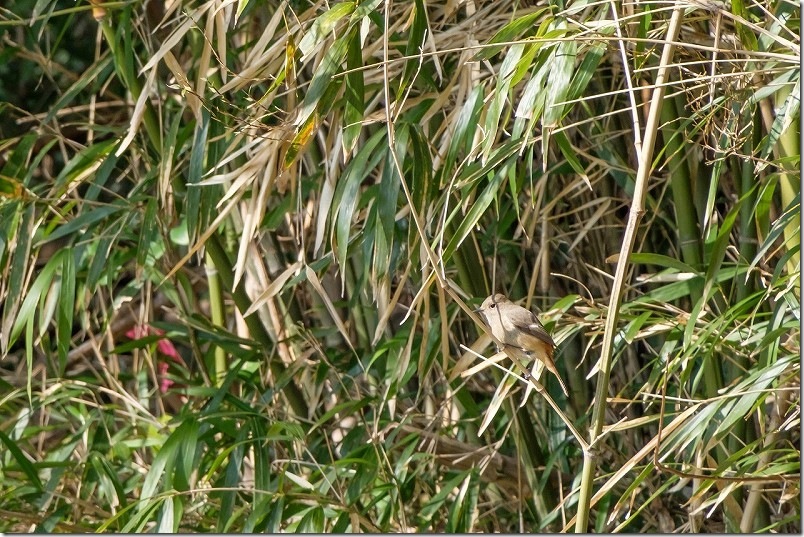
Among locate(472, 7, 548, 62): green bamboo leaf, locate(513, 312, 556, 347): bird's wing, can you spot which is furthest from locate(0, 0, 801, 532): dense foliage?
locate(513, 312, 556, 347): bird's wing

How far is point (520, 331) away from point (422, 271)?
209mm

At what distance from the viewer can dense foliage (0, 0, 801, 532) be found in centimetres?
175

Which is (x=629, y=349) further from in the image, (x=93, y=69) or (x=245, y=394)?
(x=93, y=69)

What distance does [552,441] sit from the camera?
7.75ft

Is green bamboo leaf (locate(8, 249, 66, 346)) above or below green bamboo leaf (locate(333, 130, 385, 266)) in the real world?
below

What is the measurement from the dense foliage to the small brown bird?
6 cm

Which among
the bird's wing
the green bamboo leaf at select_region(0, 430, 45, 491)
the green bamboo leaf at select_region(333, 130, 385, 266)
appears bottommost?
the green bamboo leaf at select_region(0, 430, 45, 491)

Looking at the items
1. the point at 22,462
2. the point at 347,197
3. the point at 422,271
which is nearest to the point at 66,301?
the point at 22,462

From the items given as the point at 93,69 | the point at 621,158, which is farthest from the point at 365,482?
the point at 93,69

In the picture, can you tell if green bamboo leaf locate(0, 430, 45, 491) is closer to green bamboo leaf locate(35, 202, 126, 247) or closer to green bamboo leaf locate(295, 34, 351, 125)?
green bamboo leaf locate(35, 202, 126, 247)

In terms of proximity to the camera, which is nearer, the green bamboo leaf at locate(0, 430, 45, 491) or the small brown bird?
the small brown bird

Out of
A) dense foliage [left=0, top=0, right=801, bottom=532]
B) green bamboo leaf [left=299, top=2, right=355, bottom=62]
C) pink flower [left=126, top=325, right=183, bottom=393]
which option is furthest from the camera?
pink flower [left=126, top=325, right=183, bottom=393]

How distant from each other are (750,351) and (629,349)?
0.41m

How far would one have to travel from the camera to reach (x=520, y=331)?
1.82m
